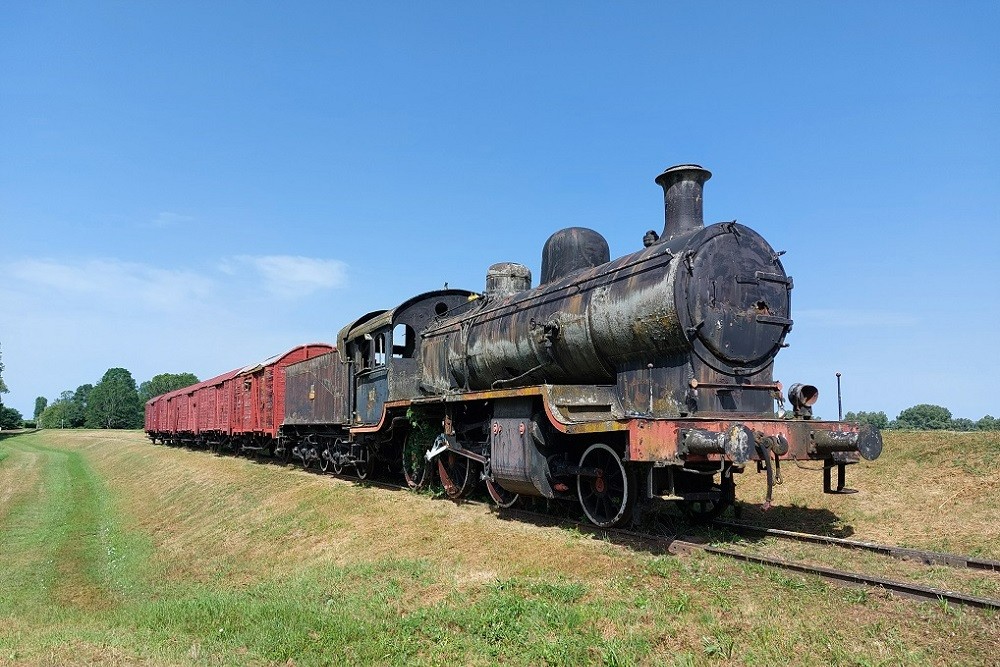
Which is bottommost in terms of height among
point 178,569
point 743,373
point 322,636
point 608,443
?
point 178,569

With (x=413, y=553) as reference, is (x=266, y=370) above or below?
above

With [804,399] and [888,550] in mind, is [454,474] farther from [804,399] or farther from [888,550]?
[888,550]

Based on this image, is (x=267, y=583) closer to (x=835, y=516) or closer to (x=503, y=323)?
(x=503, y=323)

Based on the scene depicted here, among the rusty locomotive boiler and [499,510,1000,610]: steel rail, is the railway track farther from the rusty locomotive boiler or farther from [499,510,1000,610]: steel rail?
the rusty locomotive boiler

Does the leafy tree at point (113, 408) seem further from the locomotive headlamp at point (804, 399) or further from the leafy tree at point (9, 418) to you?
the locomotive headlamp at point (804, 399)

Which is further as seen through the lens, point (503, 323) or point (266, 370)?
point (266, 370)

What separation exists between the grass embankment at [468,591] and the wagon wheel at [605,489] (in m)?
0.54

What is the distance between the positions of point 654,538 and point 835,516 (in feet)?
12.5

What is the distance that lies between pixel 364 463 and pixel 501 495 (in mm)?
6295

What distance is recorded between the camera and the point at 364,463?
16.4 metres

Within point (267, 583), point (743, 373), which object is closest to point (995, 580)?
point (743, 373)

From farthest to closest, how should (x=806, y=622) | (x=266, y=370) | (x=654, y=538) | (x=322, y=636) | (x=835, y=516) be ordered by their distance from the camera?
1. (x=266, y=370)
2. (x=835, y=516)
3. (x=654, y=538)
4. (x=322, y=636)
5. (x=806, y=622)

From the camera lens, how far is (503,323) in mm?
11055

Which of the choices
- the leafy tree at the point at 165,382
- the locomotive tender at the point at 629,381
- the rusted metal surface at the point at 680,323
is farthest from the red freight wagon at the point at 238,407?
the leafy tree at the point at 165,382
